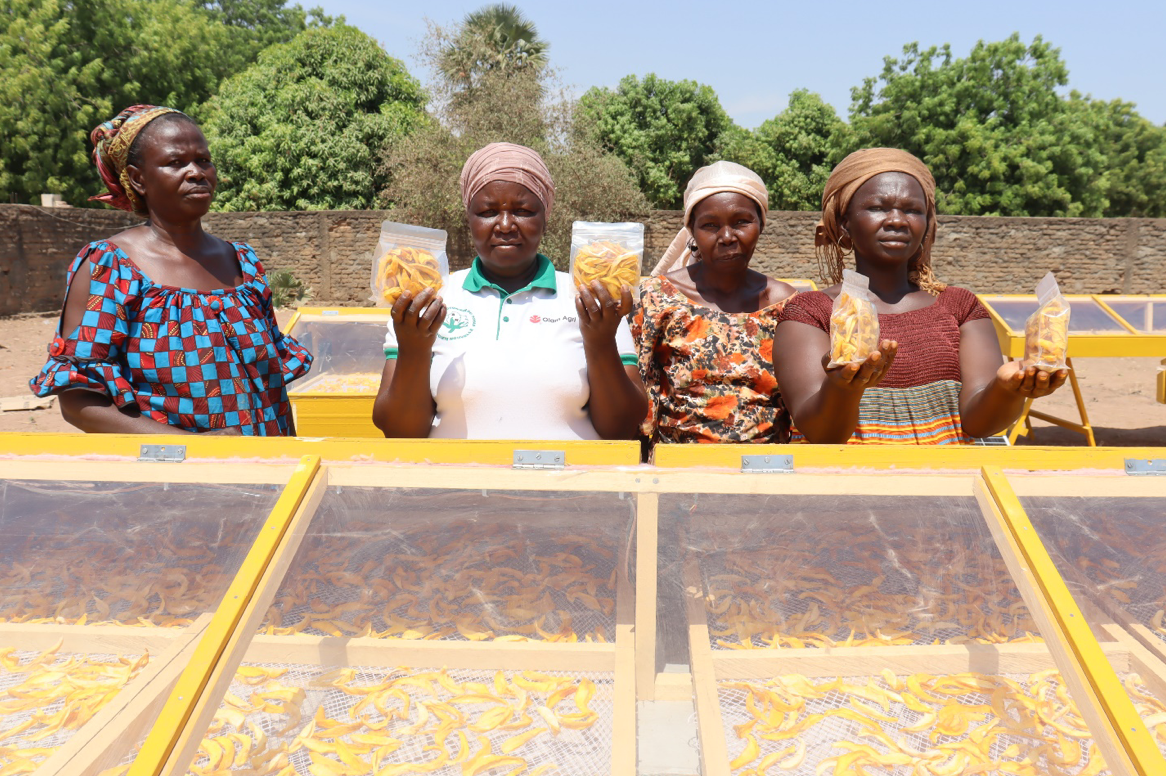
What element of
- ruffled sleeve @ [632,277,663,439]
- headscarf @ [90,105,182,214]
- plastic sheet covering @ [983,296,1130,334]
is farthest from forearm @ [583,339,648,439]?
plastic sheet covering @ [983,296,1130,334]

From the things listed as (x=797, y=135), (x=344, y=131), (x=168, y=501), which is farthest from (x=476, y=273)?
(x=797, y=135)

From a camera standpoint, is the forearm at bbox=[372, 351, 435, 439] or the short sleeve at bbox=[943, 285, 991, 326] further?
the short sleeve at bbox=[943, 285, 991, 326]

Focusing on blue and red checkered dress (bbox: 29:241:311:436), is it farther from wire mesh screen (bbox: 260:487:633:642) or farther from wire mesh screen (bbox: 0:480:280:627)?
wire mesh screen (bbox: 260:487:633:642)

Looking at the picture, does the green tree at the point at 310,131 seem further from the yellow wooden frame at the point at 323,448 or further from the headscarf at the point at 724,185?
the yellow wooden frame at the point at 323,448

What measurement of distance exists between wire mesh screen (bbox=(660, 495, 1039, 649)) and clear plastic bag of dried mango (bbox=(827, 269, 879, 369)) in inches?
9.9

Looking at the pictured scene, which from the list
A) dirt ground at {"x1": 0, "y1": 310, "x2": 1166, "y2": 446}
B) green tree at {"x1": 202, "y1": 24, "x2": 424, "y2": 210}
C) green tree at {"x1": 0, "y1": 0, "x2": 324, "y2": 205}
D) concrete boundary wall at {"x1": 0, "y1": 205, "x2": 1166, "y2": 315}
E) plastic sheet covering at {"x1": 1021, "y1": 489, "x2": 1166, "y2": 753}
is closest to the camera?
plastic sheet covering at {"x1": 1021, "y1": 489, "x2": 1166, "y2": 753}

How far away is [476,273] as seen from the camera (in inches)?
70.7

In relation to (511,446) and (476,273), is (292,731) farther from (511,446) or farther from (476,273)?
(476,273)

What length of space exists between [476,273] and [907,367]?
975mm

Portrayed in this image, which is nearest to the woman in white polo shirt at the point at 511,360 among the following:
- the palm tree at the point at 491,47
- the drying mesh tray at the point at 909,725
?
the drying mesh tray at the point at 909,725

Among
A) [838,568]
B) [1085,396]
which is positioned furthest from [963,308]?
[1085,396]

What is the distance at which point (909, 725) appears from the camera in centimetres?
122

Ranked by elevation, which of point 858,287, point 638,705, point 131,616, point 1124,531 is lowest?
point 638,705

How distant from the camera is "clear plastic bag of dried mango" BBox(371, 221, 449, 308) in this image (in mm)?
1494
